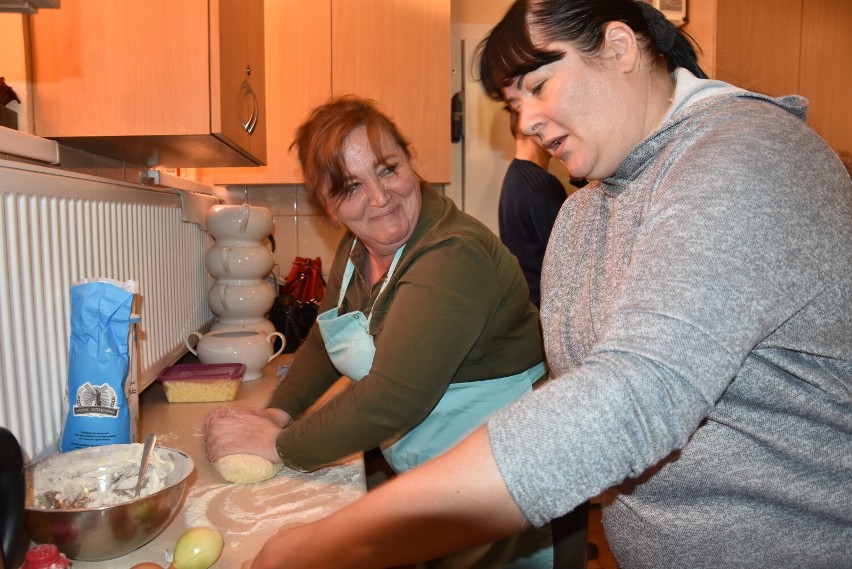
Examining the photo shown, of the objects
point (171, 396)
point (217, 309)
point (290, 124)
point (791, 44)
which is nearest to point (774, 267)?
point (171, 396)

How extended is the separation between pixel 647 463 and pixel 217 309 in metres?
1.55

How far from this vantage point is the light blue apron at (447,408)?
1132mm

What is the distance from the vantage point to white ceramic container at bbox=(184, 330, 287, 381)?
5.11 feet

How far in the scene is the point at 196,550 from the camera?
Answer: 68 centimetres

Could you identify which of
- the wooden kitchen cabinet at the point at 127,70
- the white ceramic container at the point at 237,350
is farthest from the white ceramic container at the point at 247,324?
the wooden kitchen cabinet at the point at 127,70

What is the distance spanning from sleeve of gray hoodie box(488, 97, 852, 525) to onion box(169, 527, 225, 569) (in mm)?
412

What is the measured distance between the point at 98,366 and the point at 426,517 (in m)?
0.59

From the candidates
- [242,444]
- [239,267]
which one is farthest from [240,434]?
[239,267]

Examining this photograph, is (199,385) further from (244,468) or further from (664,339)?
(664,339)

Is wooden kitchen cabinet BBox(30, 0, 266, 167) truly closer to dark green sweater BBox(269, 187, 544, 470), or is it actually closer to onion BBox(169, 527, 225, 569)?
dark green sweater BBox(269, 187, 544, 470)

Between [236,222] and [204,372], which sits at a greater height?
[236,222]

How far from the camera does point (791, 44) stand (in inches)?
98.3

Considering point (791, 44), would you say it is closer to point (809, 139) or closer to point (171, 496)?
point (809, 139)

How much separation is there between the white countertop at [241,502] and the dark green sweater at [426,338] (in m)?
0.04
